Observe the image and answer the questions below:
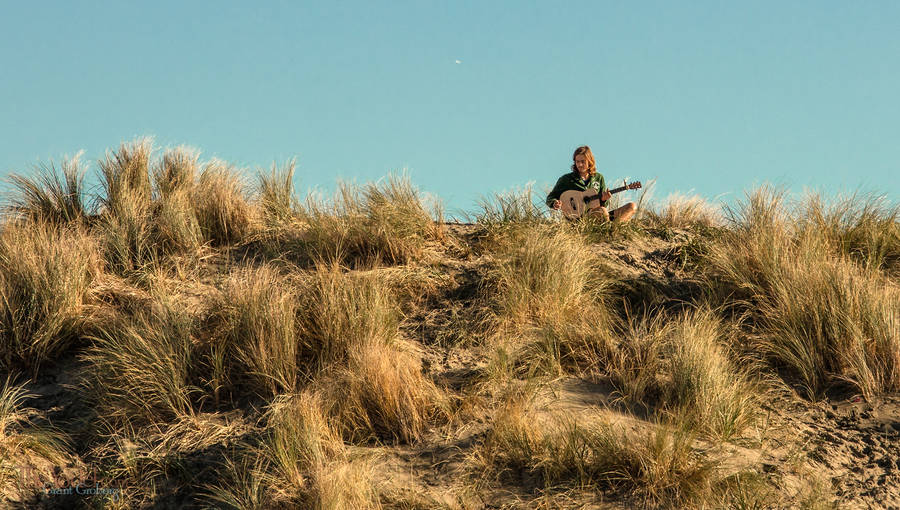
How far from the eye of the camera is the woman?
11297 millimetres

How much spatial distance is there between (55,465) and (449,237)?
16.6 ft

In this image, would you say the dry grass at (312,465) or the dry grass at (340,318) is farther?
the dry grass at (340,318)

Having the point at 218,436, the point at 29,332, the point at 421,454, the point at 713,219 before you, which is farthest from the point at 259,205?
the point at 713,219

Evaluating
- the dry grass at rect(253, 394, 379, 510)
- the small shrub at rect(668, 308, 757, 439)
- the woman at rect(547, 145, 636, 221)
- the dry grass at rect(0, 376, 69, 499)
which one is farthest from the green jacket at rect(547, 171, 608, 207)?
the dry grass at rect(0, 376, 69, 499)

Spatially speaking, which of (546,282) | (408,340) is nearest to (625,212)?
(546,282)

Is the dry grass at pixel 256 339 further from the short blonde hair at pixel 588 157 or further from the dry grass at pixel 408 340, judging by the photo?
the short blonde hair at pixel 588 157

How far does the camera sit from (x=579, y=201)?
450 inches

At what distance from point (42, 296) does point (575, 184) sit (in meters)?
6.50

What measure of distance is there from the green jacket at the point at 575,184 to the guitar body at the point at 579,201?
0.28 feet

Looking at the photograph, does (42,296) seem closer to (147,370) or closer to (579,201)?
(147,370)

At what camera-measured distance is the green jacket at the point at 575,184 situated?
1152 cm

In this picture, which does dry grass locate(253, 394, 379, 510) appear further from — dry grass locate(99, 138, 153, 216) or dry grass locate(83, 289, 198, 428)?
dry grass locate(99, 138, 153, 216)

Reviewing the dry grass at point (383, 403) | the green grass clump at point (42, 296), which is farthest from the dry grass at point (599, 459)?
the green grass clump at point (42, 296)

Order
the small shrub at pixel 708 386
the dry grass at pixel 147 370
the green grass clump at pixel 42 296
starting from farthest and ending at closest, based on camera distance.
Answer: the green grass clump at pixel 42 296
the dry grass at pixel 147 370
the small shrub at pixel 708 386
